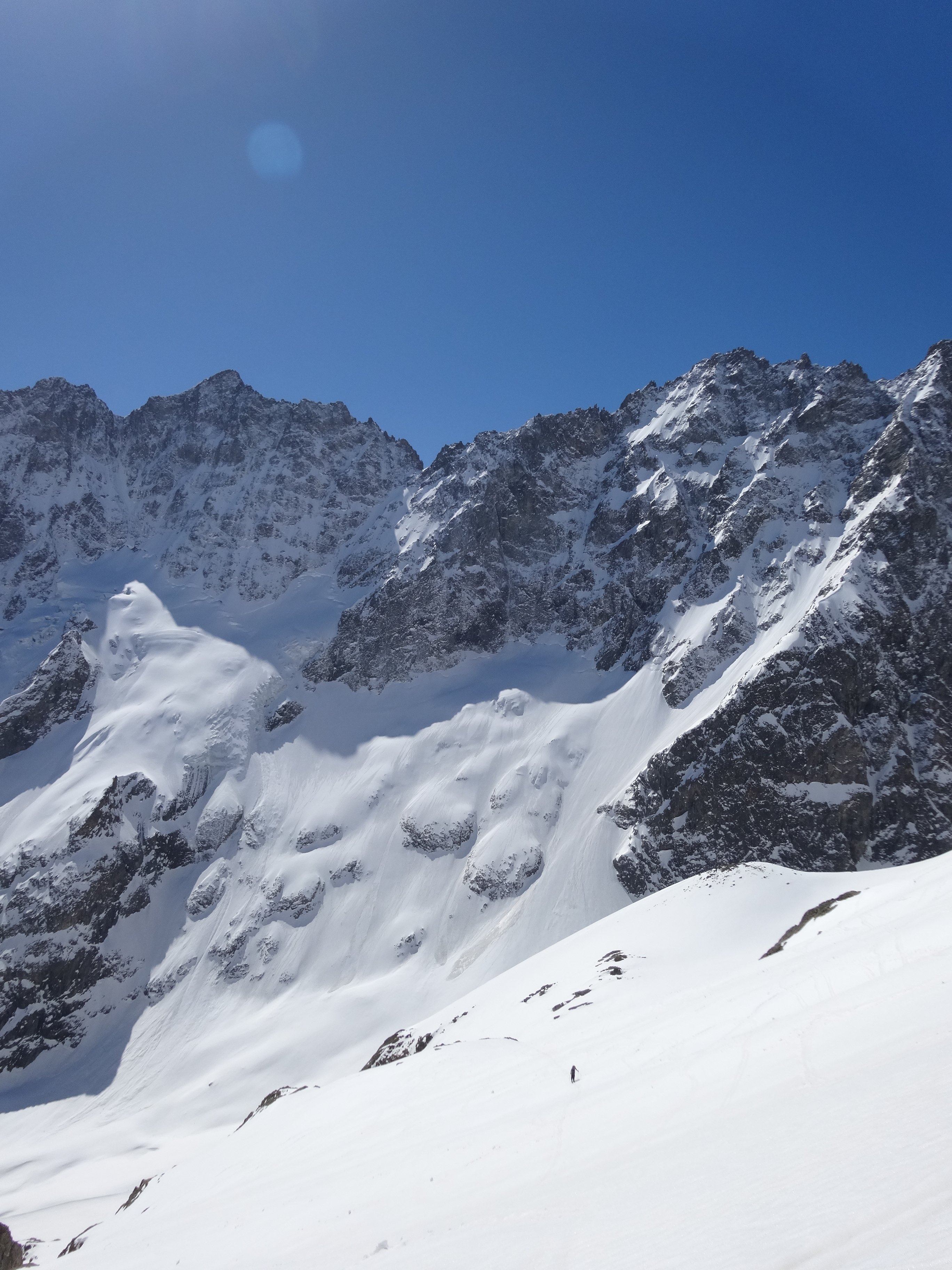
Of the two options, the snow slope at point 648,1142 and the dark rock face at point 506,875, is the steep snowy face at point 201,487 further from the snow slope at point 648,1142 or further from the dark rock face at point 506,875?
the snow slope at point 648,1142

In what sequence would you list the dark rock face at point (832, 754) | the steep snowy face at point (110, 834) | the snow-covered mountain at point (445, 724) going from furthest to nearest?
the steep snowy face at point (110, 834), the snow-covered mountain at point (445, 724), the dark rock face at point (832, 754)

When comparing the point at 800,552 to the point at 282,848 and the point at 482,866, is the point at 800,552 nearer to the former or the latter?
the point at 482,866

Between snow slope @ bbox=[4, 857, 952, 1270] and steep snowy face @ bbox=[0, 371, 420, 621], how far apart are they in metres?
111

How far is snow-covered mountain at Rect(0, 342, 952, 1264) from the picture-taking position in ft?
214

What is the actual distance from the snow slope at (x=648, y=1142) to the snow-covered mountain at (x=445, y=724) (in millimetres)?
18128

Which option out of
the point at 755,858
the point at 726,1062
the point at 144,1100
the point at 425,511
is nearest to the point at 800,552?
the point at 755,858

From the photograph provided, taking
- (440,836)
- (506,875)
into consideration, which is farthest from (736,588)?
(440,836)

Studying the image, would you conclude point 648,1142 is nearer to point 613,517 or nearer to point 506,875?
point 506,875

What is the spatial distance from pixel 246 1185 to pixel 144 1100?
61532mm

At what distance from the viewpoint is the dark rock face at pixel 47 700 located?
318ft

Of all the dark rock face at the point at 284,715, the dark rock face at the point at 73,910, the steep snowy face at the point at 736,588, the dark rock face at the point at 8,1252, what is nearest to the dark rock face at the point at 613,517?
the steep snowy face at the point at 736,588

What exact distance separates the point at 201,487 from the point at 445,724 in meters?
91.6

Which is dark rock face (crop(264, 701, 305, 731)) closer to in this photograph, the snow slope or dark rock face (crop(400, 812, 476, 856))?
dark rock face (crop(400, 812, 476, 856))

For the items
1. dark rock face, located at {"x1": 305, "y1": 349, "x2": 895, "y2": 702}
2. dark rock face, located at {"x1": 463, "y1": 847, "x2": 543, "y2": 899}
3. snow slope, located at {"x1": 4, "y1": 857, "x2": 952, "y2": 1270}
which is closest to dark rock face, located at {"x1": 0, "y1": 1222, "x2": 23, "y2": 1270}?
snow slope, located at {"x1": 4, "y1": 857, "x2": 952, "y2": 1270}
